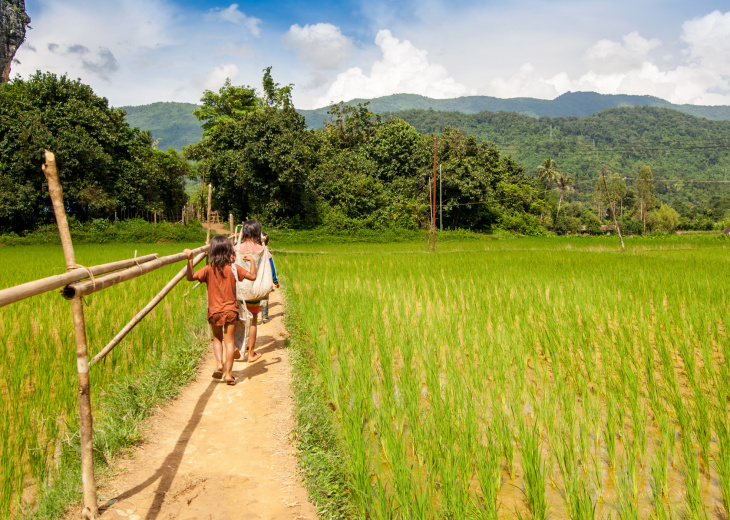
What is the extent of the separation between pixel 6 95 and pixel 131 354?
84.6ft

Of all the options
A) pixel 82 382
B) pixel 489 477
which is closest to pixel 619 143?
pixel 489 477

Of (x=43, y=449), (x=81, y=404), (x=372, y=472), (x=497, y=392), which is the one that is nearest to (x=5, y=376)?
(x=43, y=449)

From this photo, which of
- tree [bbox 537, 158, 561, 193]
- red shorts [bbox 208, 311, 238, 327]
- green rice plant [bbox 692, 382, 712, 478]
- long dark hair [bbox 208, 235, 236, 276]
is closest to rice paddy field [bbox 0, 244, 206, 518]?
red shorts [bbox 208, 311, 238, 327]

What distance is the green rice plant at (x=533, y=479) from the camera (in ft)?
6.63

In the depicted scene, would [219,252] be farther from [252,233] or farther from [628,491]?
[628,491]

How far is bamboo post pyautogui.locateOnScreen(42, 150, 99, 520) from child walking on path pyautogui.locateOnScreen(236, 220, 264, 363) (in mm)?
2251

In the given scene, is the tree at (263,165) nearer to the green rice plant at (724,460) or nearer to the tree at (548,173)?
the green rice plant at (724,460)

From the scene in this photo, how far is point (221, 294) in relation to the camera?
396 centimetres

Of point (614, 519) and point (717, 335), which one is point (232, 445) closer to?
point (614, 519)

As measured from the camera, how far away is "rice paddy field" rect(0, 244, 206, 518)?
2.32m

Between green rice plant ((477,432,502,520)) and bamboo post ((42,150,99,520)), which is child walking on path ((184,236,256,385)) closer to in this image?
bamboo post ((42,150,99,520))

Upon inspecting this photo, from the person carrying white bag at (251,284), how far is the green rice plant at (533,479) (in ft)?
9.07

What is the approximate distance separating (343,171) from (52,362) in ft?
87.9

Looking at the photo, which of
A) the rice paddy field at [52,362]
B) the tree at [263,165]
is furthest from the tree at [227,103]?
the rice paddy field at [52,362]
